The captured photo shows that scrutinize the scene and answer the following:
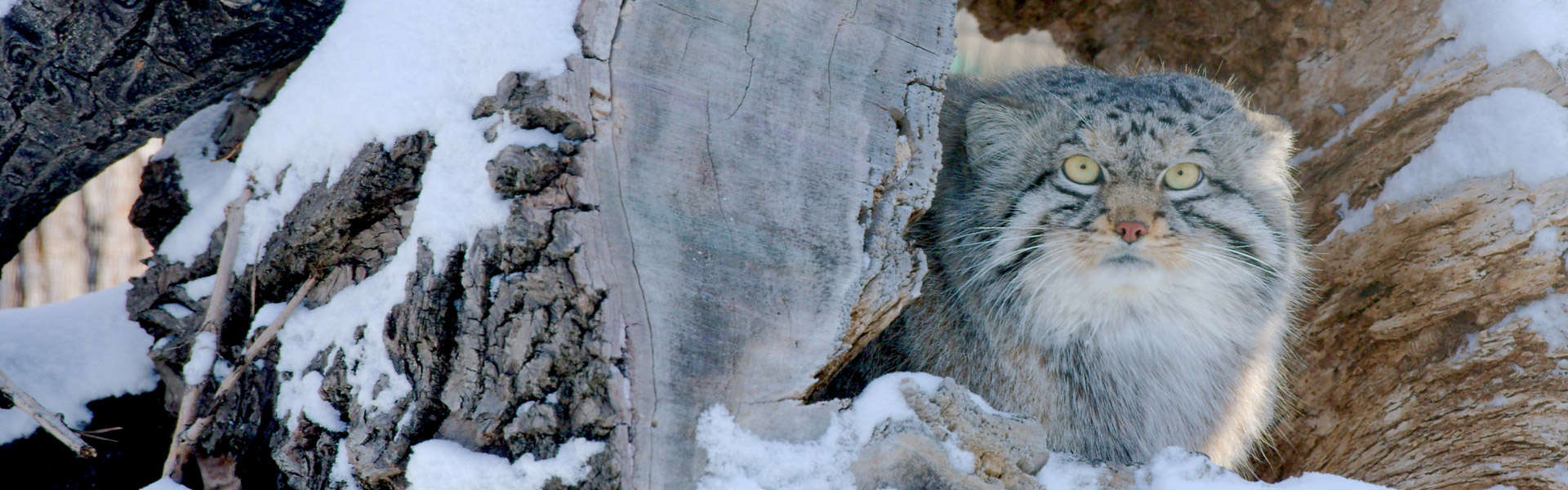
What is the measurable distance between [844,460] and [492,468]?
23.0 inches

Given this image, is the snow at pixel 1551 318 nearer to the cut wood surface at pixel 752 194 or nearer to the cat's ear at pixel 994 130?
the cat's ear at pixel 994 130

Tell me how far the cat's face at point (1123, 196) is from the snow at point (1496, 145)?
52cm

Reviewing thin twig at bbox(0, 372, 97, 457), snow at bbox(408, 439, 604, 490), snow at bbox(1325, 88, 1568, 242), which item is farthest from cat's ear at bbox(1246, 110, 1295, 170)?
thin twig at bbox(0, 372, 97, 457)

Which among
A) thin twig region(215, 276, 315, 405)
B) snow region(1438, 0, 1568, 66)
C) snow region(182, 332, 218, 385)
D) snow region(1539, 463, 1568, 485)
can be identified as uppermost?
snow region(1438, 0, 1568, 66)

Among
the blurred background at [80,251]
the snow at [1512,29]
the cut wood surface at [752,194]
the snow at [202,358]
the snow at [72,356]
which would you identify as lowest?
the blurred background at [80,251]

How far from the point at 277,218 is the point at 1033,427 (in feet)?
5.38

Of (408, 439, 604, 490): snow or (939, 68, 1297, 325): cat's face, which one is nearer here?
(408, 439, 604, 490): snow

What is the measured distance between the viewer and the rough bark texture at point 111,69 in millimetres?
2436

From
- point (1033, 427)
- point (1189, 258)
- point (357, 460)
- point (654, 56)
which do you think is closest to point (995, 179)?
point (1189, 258)

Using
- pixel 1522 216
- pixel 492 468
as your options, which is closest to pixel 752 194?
pixel 492 468

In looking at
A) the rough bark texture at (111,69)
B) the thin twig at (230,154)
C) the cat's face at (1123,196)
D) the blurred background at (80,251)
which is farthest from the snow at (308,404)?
the blurred background at (80,251)

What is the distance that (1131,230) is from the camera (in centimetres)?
250

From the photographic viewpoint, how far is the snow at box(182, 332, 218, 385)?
2371 millimetres

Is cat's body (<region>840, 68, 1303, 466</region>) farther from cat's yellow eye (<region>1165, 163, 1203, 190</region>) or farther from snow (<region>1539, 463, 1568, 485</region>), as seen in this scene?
snow (<region>1539, 463, 1568, 485</region>)
